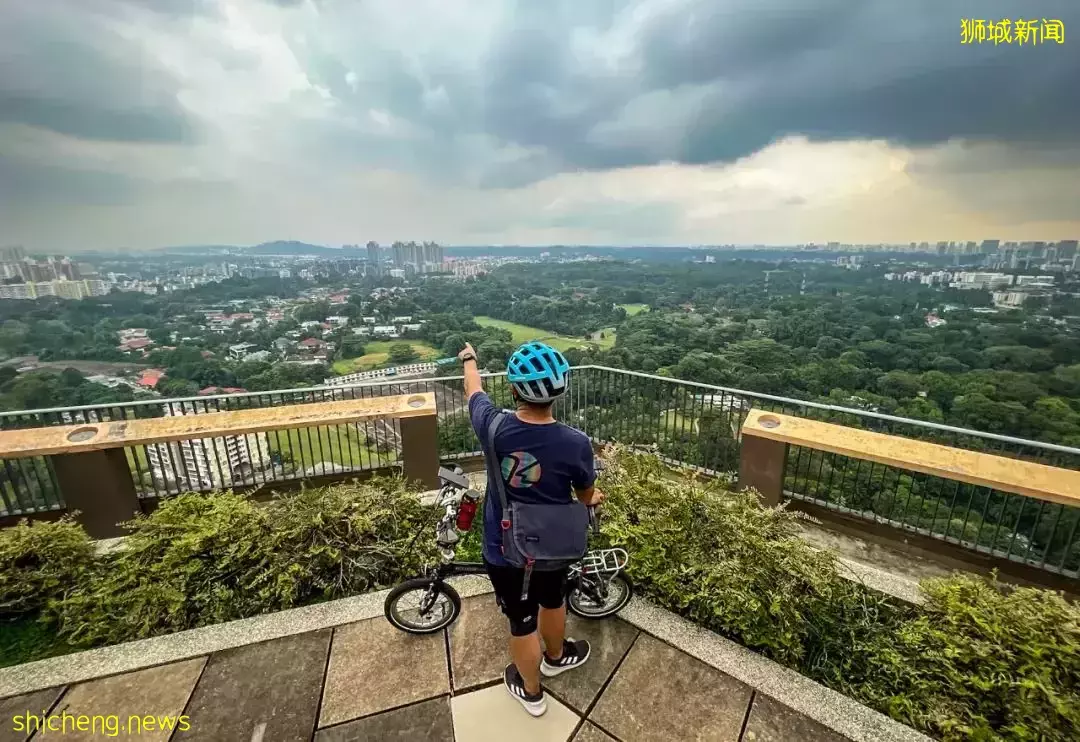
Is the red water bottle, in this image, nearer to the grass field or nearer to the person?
the person

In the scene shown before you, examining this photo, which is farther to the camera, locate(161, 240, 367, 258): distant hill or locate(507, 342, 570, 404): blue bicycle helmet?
locate(161, 240, 367, 258): distant hill

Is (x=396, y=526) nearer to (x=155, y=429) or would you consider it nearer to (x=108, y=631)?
(x=108, y=631)

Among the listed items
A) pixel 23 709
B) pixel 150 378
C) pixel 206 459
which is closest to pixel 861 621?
pixel 23 709

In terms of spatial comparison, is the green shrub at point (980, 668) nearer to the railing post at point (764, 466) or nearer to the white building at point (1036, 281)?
the railing post at point (764, 466)

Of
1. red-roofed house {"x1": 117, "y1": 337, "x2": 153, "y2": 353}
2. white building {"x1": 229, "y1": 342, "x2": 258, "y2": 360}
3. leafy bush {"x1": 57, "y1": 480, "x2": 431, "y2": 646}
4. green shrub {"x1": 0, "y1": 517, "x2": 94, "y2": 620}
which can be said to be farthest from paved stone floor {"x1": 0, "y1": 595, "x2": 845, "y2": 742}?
red-roofed house {"x1": 117, "y1": 337, "x2": 153, "y2": 353}

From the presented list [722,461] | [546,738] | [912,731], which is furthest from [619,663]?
[722,461]

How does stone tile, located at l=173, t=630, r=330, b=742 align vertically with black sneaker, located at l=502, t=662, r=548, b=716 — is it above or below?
below

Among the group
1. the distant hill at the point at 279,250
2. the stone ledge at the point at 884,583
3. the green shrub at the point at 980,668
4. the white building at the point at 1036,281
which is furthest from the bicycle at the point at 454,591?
the distant hill at the point at 279,250
